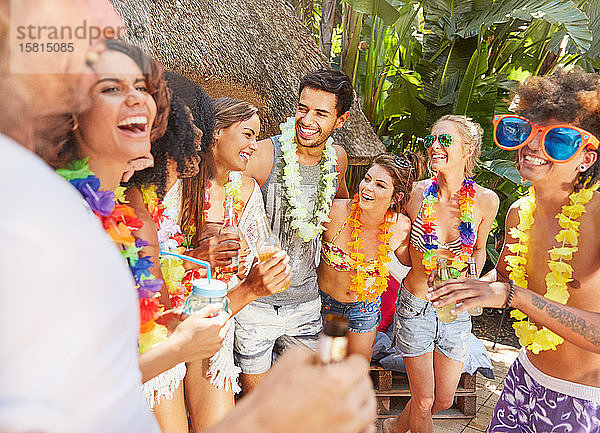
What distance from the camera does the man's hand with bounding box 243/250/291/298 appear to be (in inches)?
83.2

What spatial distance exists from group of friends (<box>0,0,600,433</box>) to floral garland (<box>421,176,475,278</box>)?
0.04 ft

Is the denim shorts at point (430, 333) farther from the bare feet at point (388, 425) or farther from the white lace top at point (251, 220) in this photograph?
the white lace top at point (251, 220)

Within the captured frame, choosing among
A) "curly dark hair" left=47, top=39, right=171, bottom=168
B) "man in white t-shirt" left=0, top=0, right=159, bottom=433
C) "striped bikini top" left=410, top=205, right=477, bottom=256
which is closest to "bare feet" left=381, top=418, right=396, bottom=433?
"striped bikini top" left=410, top=205, right=477, bottom=256

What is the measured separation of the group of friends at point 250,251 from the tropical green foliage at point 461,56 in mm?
2050

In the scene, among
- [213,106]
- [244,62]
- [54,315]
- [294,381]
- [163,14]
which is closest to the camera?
[54,315]

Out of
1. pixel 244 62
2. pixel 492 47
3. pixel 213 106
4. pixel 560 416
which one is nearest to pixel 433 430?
pixel 560 416

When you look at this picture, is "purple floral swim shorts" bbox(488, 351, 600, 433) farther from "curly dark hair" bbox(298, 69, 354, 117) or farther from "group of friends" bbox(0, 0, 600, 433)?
"curly dark hair" bbox(298, 69, 354, 117)

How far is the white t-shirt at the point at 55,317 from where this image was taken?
1.57ft

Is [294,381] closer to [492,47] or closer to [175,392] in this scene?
[175,392]

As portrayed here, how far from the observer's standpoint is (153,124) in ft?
5.49

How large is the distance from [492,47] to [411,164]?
3.55m

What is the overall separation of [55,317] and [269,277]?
1633 millimetres

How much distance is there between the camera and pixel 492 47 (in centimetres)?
574

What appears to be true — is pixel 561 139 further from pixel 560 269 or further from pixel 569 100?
pixel 560 269
